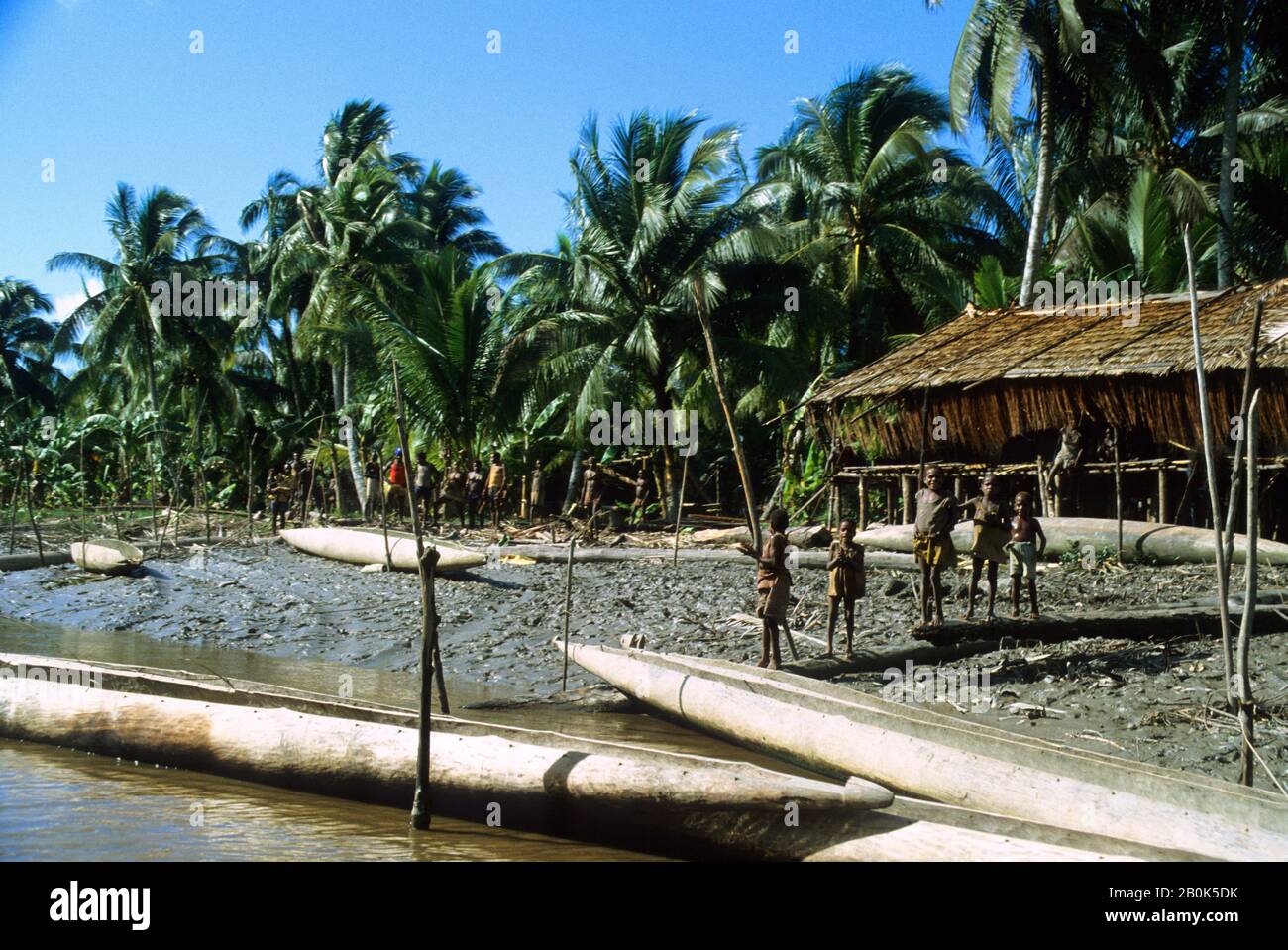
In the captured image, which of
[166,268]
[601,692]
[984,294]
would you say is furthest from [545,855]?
[166,268]

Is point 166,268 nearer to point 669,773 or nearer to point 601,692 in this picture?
point 601,692

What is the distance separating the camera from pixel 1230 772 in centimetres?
720

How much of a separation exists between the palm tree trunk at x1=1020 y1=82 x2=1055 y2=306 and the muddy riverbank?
6.96m

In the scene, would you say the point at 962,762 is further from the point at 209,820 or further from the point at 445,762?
the point at 209,820

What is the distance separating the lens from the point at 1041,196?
1873 cm

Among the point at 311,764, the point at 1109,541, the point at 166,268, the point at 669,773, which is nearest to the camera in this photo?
the point at 669,773

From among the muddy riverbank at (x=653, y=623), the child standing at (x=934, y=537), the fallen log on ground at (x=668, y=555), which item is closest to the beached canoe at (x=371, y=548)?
the muddy riverbank at (x=653, y=623)

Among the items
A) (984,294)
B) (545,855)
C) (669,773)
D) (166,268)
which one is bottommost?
(545,855)

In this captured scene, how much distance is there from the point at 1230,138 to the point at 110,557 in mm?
18861

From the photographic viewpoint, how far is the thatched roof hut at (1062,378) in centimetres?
1395

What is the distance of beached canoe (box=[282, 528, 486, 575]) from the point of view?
1559 cm

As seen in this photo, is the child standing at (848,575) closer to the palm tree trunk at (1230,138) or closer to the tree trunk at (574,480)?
the palm tree trunk at (1230,138)

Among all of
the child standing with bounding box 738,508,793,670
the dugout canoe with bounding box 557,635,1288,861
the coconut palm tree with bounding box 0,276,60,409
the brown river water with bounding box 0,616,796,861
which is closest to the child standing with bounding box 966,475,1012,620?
the child standing with bounding box 738,508,793,670
